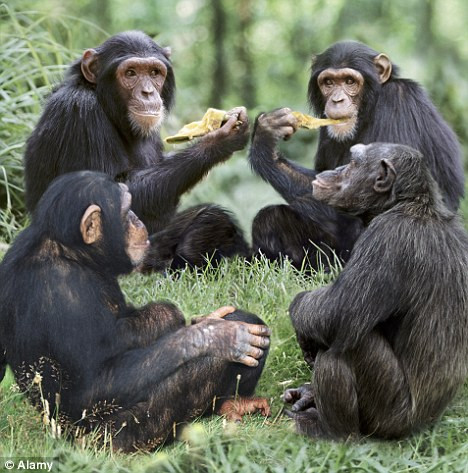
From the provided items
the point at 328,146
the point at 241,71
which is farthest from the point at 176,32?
the point at 328,146

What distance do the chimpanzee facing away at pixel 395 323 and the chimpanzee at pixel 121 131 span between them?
7.79 ft

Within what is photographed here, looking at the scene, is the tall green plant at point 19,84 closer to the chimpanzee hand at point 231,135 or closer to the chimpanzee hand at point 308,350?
the chimpanzee hand at point 231,135

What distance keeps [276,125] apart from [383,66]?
1106 mm

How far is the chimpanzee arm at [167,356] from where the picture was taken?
5230mm

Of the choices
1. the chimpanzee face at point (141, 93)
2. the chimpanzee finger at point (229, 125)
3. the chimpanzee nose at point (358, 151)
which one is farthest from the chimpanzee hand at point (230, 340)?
the chimpanzee face at point (141, 93)

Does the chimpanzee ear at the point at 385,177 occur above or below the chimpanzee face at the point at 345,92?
below

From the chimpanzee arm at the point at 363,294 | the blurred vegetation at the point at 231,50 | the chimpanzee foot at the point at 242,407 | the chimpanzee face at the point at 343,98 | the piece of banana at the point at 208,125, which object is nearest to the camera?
the chimpanzee arm at the point at 363,294

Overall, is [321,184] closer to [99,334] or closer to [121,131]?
[99,334]

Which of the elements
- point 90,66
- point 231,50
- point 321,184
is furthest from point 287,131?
point 231,50

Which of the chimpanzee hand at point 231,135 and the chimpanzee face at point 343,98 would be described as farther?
the chimpanzee face at point 343,98

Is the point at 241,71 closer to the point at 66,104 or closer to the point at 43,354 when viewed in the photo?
the point at 66,104

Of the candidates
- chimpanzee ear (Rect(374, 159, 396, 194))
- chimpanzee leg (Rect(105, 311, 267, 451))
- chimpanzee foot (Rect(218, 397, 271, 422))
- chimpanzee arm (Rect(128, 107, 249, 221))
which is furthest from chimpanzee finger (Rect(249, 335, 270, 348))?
chimpanzee arm (Rect(128, 107, 249, 221))

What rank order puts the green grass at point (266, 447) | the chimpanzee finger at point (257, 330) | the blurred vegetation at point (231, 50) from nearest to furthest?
1. the green grass at point (266, 447)
2. the chimpanzee finger at point (257, 330)
3. the blurred vegetation at point (231, 50)

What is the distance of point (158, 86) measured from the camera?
313 inches
